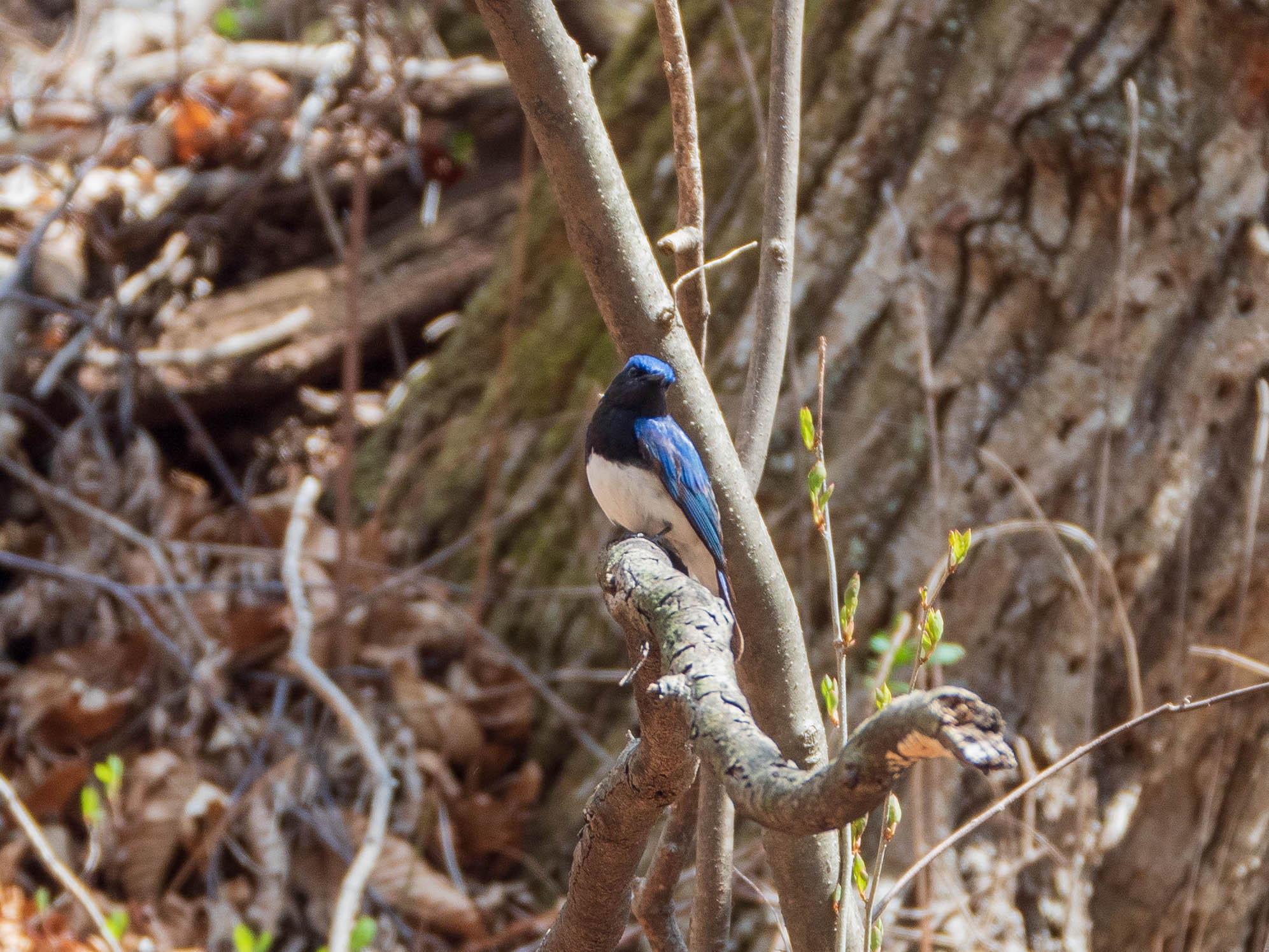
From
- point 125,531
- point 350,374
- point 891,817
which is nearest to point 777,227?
point 891,817

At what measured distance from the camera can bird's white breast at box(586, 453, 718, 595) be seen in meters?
2.22

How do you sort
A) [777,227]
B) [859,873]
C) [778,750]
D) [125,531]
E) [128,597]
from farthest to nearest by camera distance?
[125,531] < [128,597] < [777,227] < [859,873] < [778,750]

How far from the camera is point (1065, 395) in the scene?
120 inches

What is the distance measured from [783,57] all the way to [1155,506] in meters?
1.88

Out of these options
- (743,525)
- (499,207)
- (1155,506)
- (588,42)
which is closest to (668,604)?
(743,525)

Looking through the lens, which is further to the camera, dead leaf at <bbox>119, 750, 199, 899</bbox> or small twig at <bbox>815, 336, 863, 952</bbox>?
dead leaf at <bbox>119, 750, 199, 899</bbox>

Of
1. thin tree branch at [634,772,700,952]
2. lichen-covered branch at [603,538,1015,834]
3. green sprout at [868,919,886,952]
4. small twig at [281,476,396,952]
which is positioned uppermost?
lichen-covered branch at [603,538,1015,834]

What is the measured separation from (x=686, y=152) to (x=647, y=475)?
0.65 metres

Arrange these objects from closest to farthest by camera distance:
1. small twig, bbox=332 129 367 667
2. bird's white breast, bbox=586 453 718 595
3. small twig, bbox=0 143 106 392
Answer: bird's white breast, bbox=586 453 718 595 → small twig, bbox=332 129 367 667 → small twig, bbox=0 143 106 392

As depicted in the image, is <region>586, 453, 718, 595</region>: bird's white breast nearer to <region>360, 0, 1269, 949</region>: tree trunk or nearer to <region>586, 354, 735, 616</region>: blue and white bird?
<region>586, 354, 735, 616</region>: blue and white bird

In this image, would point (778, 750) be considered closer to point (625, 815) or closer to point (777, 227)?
point (625, 815)

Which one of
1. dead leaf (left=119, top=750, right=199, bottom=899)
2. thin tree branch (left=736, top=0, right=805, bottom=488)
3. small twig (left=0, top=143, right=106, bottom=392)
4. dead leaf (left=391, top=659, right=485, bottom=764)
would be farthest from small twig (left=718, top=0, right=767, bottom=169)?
dead leaf (left=119, top=750, right=199, bottom=899)

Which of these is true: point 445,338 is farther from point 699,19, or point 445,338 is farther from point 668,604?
point 668,604

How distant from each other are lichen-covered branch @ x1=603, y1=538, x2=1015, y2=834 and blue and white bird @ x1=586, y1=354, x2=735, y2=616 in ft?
2.80
